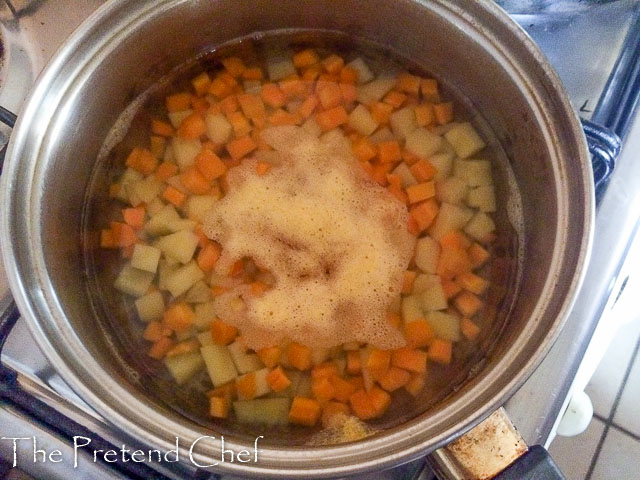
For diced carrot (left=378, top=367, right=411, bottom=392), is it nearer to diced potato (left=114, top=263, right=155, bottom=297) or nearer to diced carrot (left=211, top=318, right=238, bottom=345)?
diced carrot (left=211, top=318, right=238, bottom=345)

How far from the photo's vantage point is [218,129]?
87 cm

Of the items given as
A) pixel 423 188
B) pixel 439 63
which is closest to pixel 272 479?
→ pixel 423 188

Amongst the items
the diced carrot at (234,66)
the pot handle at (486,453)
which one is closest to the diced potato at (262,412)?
the pot handle at (486,453)

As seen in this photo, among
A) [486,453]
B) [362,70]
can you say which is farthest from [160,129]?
[486,453]

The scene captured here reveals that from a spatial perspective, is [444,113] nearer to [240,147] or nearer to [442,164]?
[442,164]

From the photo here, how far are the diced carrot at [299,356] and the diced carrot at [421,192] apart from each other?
287 millimetres

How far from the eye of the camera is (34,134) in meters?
0.63

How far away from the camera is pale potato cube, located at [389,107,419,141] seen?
864 mm

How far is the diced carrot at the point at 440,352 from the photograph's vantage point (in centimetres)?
75

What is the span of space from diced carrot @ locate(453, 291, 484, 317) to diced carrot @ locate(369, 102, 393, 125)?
0.32 meters

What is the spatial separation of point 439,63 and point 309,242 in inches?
14.2

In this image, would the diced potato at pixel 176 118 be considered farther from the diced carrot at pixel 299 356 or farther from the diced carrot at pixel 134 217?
the diced carrot at pixel 299 356

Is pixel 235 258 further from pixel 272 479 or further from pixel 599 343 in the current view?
pixel 599 343

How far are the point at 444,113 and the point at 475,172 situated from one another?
4.5 inches
